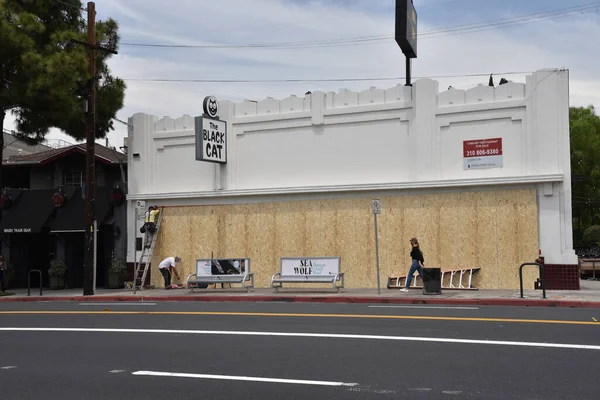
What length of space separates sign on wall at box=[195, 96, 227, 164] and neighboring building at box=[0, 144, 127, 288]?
4.86 metres

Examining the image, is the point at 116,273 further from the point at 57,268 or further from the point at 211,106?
the point at 211,106

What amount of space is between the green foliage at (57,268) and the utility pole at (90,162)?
4278mm

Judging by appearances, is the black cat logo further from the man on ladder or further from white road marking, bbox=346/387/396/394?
white road marking, bbox=346/387/396/394

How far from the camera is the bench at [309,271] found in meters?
22.1

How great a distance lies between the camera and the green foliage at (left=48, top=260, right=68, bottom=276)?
92.6 feet

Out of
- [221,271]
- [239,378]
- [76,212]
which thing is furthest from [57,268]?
[239,378]

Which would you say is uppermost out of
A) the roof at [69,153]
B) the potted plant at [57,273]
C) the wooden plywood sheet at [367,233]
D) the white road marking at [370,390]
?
the roof at [69,153]

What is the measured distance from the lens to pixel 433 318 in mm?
13906

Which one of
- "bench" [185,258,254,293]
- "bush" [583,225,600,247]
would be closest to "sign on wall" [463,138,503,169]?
"bench" [185,258,254,293]

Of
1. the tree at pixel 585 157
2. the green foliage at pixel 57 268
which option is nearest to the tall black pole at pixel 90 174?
the green foliage at pixel 57 268

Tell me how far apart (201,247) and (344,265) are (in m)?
5.80

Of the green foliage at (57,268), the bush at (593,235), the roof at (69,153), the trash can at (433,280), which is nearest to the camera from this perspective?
the trash can at (433,280)

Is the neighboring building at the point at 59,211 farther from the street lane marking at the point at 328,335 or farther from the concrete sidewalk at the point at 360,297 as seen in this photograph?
the street lane marking at the point at 328,335

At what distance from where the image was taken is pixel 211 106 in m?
25.7
